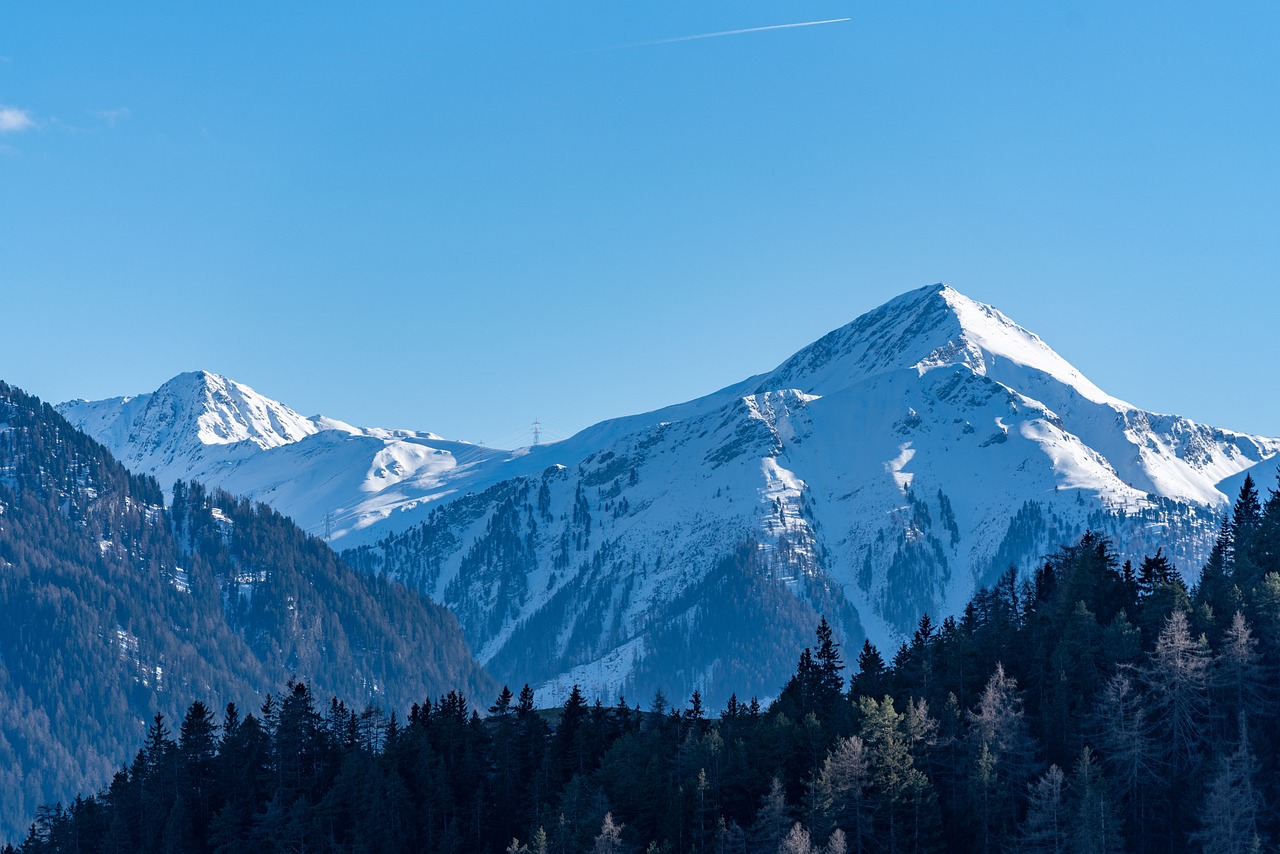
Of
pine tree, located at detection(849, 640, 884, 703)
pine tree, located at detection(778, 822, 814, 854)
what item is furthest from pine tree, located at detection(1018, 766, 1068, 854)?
pine tree, located at detection(849, 640, 884, 703)

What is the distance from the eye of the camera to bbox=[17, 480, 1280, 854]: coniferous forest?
391 ft

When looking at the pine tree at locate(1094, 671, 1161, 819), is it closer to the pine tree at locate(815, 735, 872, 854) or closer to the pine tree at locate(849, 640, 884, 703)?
the pine tree at locate(815, 735, 872, 854)

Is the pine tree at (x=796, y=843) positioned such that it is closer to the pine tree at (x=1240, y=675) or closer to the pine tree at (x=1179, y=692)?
the pine tree at (x=1179, y=692)

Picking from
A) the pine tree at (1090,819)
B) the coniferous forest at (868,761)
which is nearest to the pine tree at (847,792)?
the coniferous forest at (868,761)

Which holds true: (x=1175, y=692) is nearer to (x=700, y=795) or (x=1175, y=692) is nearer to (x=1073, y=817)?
(x=1073, y=817)

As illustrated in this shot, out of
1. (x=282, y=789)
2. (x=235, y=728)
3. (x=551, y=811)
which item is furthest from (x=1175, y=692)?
(x=235, y=728)

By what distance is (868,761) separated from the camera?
120812 mm

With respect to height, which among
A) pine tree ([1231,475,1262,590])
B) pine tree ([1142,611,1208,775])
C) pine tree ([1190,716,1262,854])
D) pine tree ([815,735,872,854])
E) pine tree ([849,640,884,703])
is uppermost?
pine tree ([1231,475,1262,590])

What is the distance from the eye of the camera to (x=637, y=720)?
160875 mm

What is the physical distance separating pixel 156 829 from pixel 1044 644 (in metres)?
82.6

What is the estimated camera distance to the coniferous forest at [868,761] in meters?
119

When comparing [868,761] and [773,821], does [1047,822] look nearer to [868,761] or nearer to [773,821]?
[868,761]

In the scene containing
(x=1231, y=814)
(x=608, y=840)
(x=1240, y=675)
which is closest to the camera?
(x=1231, y=814)

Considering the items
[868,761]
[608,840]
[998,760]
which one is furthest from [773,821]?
[998,760]
